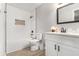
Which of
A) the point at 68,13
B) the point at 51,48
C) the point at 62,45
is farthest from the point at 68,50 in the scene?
the point at 68,13

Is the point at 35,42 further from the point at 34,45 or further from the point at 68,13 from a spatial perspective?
the point at 68,13

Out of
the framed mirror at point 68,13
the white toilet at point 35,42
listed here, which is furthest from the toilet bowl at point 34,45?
the framed mirror at point 68,13

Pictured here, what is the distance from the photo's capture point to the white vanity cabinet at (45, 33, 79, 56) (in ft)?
3.80

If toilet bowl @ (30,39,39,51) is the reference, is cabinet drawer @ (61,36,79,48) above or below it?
above

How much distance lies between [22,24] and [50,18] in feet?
2.60

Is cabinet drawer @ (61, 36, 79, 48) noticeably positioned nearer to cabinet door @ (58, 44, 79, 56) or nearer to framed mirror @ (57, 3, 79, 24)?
cabinet door @ (58, 44, 79, 56)

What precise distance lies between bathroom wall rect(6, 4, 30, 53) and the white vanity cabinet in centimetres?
82

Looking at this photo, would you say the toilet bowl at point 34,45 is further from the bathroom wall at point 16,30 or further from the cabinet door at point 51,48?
the cabinet door at point 51,48

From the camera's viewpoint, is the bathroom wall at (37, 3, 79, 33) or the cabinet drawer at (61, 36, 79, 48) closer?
the cabinet drawer at (61, 36, 79, 48)

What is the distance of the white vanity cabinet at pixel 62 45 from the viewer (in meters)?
1.16

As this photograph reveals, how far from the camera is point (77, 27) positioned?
1545 mm

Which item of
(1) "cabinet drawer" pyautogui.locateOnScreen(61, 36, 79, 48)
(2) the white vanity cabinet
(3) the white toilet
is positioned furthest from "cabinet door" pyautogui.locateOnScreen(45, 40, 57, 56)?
(3) the white toilet

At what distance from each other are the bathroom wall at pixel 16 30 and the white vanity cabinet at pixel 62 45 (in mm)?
818

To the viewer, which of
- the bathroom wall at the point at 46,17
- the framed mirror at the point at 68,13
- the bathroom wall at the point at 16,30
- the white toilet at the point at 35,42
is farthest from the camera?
the white toilet at the point at 35,42
